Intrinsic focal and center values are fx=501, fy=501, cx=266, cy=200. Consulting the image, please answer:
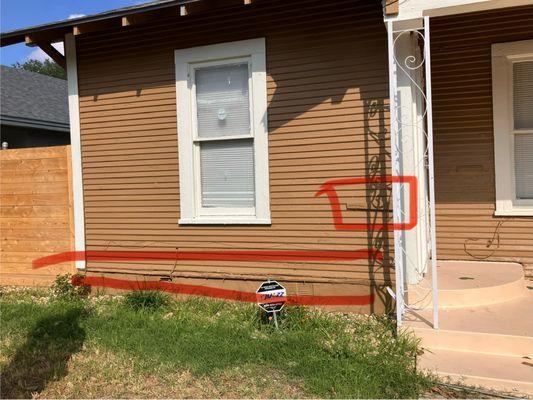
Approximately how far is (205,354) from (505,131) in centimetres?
450

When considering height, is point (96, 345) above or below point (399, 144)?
below

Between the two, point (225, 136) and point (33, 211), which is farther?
point (33, 211)

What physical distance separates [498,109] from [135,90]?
4.60 meters

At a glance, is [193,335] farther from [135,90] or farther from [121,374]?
[135,90]

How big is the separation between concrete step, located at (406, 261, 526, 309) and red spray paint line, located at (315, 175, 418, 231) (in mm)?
684

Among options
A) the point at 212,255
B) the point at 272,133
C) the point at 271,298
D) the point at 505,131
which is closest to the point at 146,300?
the point at 212,255

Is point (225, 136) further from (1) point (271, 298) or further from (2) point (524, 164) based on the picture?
(2) point (524, 164)

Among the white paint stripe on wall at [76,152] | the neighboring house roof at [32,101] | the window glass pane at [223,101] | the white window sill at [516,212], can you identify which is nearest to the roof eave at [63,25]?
the white paint stripe on wall at [76,152]

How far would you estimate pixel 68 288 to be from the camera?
6.65 metres

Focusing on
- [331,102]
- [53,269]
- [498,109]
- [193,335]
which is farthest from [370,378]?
[53,269]

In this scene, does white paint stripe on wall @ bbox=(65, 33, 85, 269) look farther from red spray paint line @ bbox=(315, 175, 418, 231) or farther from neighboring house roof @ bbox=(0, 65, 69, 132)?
neighboring house roof @ bbox=(0, 65, 69, 132)

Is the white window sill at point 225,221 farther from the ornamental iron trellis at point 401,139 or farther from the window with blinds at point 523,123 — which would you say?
the window with blinds at point 523,123

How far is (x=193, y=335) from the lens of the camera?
4.91m

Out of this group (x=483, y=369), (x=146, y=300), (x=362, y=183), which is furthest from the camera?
(x=146, y=300)
